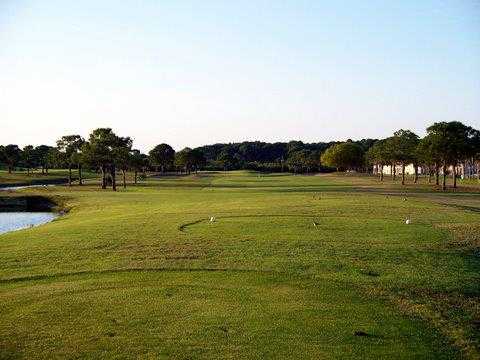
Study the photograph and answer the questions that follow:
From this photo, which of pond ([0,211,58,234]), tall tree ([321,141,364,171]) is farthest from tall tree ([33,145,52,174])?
pond ([0,211,58,234])

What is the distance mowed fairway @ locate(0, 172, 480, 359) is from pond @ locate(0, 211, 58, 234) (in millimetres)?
16842

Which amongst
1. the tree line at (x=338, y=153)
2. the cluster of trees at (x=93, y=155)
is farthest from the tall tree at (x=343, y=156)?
the cluster of trees at (x=93, y=155)

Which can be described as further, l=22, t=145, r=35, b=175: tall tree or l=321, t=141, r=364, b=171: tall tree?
l=321, t=141, r=364, b=171: tall tree

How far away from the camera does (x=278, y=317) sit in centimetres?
1476

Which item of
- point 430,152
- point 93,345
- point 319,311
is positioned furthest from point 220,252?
point 430,152

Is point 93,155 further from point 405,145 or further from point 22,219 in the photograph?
point 405,145

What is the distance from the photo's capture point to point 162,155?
172500mm

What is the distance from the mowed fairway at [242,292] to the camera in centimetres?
1284

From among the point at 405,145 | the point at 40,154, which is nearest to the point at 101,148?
the point at 405,145

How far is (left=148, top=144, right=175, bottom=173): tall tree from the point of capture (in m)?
169

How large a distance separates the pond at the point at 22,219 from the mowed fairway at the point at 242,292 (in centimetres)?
1684

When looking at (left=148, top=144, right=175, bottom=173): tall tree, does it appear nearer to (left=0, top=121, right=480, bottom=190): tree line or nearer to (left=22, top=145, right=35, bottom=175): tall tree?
(left=0, top=121, right=480, bottom=190): tree line

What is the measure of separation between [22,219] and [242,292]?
41807 mm

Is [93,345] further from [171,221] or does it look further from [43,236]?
[171,221]
